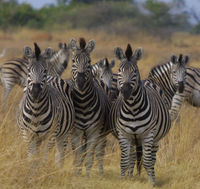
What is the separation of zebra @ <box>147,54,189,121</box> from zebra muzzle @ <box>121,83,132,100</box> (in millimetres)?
4004

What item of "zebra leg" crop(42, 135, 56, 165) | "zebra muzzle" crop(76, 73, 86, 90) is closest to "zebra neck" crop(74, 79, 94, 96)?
"zebra muzzle" crop(76, 73, 86, 90)

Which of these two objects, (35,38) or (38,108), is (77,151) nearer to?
(38,108)

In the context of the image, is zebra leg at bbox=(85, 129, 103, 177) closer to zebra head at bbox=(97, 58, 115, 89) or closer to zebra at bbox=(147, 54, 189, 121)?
zebra head at bbox=(97, 58, 115, 89)

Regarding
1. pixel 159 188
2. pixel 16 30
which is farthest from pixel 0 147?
pixel 16 30

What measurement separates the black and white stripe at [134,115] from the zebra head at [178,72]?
11.4ft

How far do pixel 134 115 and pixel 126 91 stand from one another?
0.43 m

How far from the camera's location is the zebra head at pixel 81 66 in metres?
6.95

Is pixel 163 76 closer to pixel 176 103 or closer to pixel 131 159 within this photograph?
pixel 176 103

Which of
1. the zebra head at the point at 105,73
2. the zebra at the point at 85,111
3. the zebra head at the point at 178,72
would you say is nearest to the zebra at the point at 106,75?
the zebra head at the point at 105,73

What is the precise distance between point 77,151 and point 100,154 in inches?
25.0

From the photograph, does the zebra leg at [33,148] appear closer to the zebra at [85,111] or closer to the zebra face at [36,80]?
the zebra face at [36,80]

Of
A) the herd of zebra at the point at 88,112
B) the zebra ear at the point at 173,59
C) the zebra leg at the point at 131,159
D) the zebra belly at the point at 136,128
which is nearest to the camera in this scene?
the herd of zebra at the point at 88,112

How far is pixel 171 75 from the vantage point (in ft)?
34.4

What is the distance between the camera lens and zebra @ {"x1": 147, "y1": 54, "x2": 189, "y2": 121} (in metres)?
10.4
